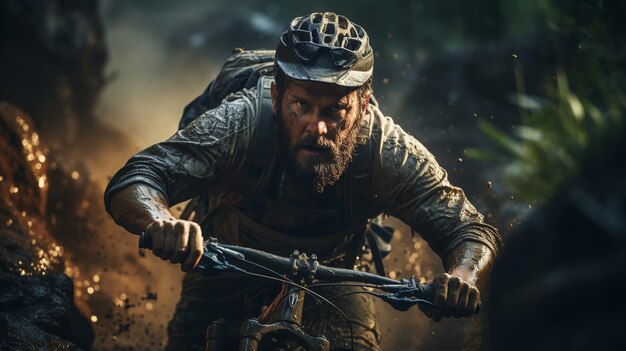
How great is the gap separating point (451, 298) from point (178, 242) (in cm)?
133

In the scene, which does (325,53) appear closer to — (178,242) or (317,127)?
(317,127)

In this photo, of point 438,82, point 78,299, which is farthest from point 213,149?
point 438,82

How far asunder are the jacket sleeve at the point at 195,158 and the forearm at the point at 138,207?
0.18 feet

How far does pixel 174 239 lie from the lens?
4.14 metres

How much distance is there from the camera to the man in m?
4.95

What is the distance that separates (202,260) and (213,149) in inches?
41.5

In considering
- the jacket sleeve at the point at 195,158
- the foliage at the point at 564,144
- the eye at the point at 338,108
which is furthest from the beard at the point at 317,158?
the foliage at the point at 564,144

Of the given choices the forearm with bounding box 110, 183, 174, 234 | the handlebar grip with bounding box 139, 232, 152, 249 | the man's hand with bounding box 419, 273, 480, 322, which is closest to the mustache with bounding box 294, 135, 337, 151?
the forearm with bounding box 110, 183, 174, 234

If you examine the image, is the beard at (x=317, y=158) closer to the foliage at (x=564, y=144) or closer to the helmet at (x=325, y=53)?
the helmet at (x=325, y=53)

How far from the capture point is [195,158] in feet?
16.5

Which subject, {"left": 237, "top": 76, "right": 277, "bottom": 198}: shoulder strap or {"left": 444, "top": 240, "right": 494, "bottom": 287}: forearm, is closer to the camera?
{"left": 444, "top": 240, "right": 494, "bottom": 287}: forearm

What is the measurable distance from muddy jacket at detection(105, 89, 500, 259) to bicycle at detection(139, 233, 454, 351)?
815 mm

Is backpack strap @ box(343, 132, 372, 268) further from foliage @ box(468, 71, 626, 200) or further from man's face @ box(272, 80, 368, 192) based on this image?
foliage @ box(468, 71, 626, 200)

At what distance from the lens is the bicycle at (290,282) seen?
4184 mm
